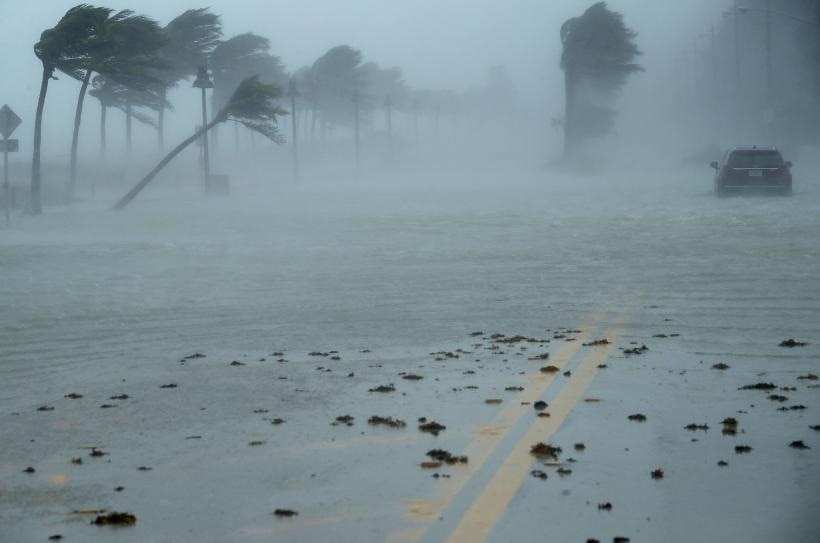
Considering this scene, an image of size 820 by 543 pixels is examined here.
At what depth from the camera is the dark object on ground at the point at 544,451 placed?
6731mm

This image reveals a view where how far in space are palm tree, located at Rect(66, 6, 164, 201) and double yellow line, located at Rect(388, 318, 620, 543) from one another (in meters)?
31.9

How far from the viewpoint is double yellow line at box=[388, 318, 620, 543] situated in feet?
17.6

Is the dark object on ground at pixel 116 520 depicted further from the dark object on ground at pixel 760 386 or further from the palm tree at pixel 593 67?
the palm tree at pixel 593 67

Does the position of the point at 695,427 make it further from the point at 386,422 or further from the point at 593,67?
the point at 593,67

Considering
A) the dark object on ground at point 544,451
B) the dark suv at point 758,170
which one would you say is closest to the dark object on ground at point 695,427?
the dark object on ground at point 544,451

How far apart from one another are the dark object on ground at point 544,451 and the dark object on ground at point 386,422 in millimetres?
1048

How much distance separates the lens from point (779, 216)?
29062 mm

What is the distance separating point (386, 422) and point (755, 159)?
90.7ft

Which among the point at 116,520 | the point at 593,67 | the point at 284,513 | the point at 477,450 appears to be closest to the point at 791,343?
the point at 477,450

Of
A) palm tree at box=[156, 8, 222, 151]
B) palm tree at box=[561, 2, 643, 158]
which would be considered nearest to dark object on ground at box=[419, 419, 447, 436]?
palm tree at box=[156, 8, 222, 151]

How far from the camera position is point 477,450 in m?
6.90

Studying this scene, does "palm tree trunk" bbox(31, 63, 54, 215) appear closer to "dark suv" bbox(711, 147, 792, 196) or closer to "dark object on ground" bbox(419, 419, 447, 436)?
"dark suv" bbox(711, 147, 792, 196)

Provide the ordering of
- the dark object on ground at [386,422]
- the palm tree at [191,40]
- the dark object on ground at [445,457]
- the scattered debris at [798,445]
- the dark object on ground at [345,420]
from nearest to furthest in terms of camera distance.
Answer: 1. the dark object on ground at [445,457]
2. the scattered debris at [798,445]
3. the dark object on ground at [386,422]
4. the dark object on ground at [345,420]
5. the palm tree at [191,40]

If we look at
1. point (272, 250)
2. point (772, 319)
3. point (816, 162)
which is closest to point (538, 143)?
point (816, 162)
